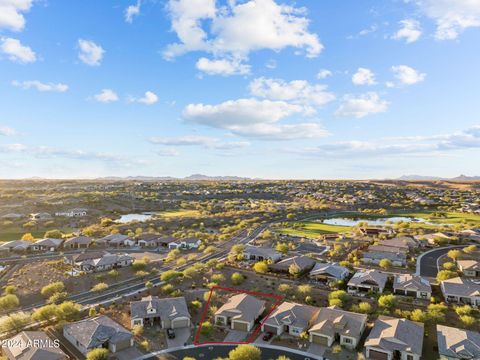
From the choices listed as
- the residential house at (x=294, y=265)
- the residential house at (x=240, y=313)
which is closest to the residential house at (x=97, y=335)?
the residential house at (x=240, y=313)

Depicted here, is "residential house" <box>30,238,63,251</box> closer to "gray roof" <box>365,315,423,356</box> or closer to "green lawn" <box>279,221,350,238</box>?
"green lawn" <box>279,221,350,238</box>

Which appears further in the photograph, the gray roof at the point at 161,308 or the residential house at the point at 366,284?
the residential house at the point at 366,284

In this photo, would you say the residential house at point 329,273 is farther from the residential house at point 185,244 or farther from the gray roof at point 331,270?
the residential house at point 185,244

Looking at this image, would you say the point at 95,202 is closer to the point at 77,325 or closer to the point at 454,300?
the point at 77,325

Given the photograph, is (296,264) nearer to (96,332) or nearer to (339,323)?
(339,323)

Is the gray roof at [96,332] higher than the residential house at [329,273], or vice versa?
the residential house at [329,273]

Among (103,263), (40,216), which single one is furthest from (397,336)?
(40,216)

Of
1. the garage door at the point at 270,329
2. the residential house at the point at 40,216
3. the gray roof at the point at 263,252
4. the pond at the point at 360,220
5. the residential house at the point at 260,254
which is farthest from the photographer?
the pond at the point at 360,220

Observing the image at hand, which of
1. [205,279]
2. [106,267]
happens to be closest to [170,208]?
[106,267]
